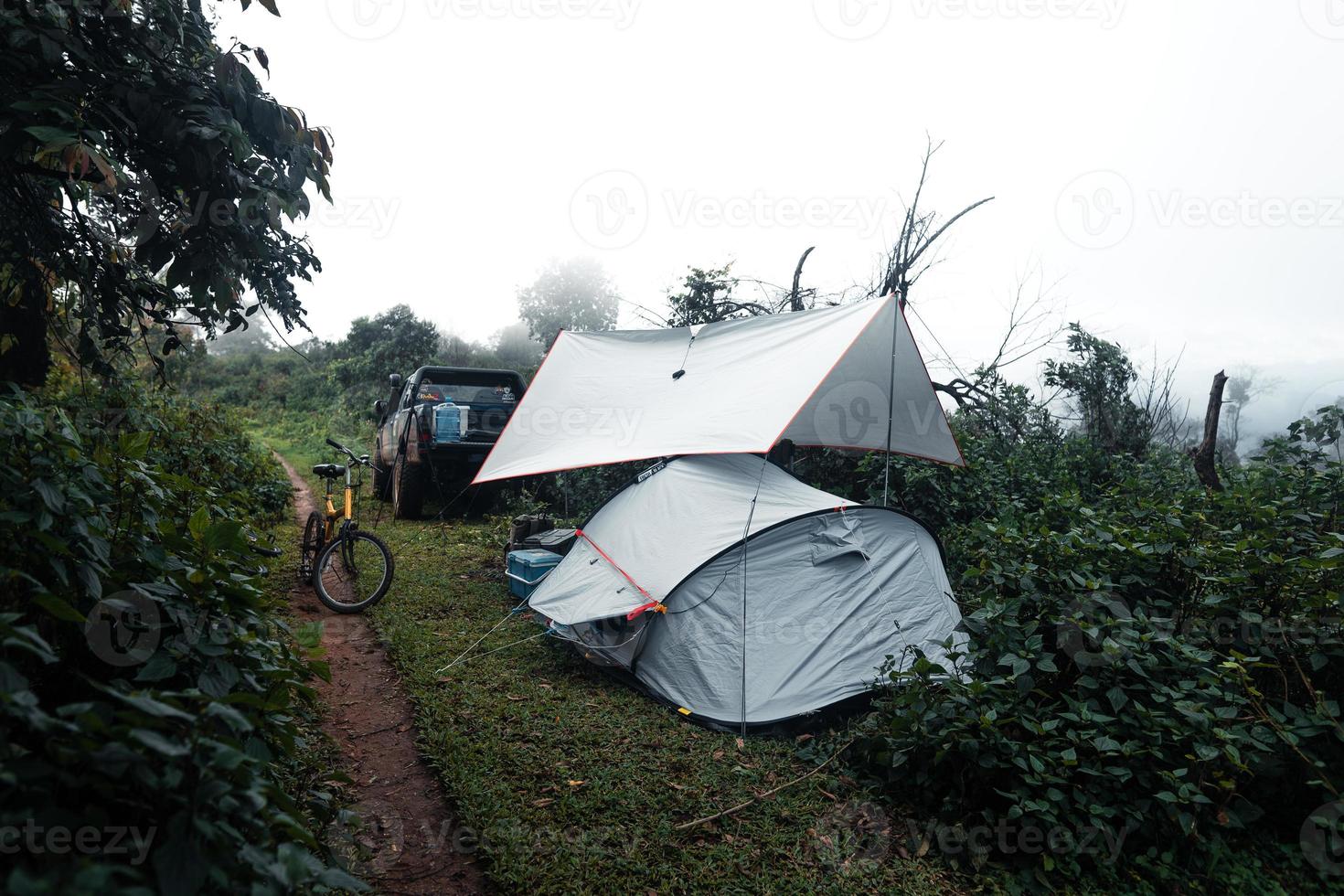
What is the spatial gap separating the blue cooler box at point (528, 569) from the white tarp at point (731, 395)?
767 millimetres

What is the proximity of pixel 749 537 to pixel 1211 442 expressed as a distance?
17.3 feet

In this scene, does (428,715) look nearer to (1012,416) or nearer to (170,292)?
(170,292)

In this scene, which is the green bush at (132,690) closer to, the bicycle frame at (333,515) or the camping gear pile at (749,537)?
the camping gear pile at (749,537)

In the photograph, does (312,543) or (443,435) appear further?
(443,435)

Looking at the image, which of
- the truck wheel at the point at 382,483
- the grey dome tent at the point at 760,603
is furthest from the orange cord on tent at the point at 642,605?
the truck wheel at the point at 382,483

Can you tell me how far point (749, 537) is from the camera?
4.42 m

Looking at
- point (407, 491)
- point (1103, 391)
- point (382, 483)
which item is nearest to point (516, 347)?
point (382, 483)

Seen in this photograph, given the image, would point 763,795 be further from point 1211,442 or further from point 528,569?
point 1211,442

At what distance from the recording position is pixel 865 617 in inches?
173

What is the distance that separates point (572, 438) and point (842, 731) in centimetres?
366

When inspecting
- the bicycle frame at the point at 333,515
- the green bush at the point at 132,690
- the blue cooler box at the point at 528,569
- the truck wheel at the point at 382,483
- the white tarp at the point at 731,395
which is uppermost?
the white tarp at the point at 731,395

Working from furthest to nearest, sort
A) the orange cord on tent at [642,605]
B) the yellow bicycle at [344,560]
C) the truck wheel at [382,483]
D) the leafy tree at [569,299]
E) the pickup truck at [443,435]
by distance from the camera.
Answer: the leafy tree at [569,299], the truck wheel at [382,483], the pickup truck at [443,435], the yellow bicycle at [344,560], the orange cord on tent at [642,605]

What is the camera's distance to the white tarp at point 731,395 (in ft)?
17.8

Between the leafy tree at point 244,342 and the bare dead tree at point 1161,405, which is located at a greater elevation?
the bare dead tree at point 1161,405
